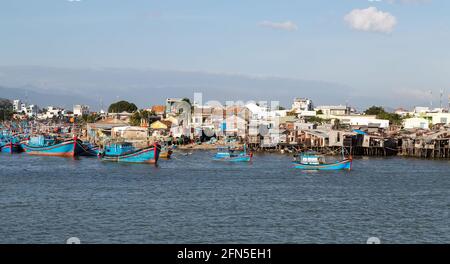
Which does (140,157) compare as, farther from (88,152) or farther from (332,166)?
(332,166)

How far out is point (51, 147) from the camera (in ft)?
107

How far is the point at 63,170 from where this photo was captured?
22969 mm

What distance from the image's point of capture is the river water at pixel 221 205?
10.3 meters

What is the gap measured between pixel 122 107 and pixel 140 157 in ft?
146

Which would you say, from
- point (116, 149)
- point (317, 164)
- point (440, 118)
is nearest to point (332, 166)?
point (317, 164)

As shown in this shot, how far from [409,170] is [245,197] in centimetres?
1188

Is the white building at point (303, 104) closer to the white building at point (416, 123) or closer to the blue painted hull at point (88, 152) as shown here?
the white building at point (416, 123)

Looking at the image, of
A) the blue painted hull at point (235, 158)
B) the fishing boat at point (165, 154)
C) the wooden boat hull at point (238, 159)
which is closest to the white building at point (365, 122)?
the blue painted hull at point (235, 158)

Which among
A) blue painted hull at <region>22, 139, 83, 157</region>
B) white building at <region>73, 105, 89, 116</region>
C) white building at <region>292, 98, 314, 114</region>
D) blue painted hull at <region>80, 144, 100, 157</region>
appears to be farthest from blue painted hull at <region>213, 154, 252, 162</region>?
white building at <region>73, 105, 89, 116</region>

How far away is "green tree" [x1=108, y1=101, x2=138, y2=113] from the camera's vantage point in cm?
7025

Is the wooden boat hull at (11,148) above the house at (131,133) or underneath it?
underneath

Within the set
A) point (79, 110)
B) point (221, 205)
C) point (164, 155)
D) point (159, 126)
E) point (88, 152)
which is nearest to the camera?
point (221, 205)

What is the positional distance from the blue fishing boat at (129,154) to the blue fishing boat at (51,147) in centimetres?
273
